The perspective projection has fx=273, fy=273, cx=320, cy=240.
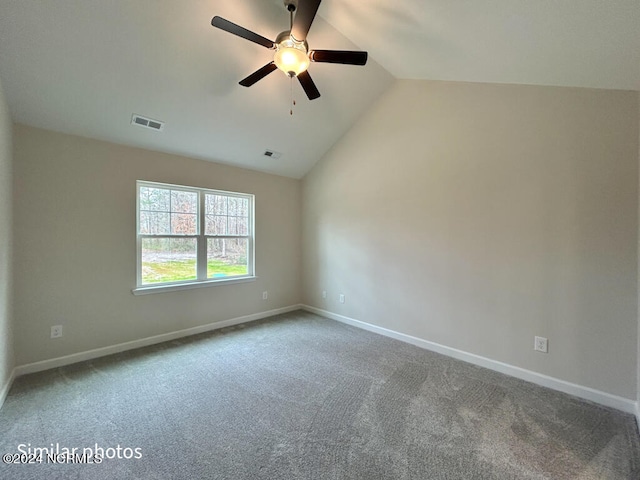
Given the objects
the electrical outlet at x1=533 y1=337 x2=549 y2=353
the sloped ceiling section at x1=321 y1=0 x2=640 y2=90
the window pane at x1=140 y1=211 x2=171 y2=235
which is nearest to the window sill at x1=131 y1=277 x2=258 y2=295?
the window pane at x1=140 y1=211 x2=171 y2=235

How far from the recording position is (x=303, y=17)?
1759 millimetres

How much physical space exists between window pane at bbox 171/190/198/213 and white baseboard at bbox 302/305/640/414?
2913 mm

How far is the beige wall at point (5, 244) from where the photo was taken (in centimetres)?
216

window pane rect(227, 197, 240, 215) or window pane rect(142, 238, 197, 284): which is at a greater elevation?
window pane rect(227, 197, 240, 215)

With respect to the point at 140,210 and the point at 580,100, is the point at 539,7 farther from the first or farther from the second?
the point at 140,210

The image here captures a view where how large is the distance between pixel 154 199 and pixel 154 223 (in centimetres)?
30

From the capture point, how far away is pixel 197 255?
377 centimetres

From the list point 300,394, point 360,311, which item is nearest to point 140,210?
point 300,394

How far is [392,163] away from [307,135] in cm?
125

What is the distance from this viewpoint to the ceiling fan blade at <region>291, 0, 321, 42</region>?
165cm

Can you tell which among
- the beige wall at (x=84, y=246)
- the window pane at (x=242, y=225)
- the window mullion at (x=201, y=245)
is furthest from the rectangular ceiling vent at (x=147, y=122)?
the window pane at (x=242, y=225)

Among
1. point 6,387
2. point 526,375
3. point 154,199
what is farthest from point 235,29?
point 526,375

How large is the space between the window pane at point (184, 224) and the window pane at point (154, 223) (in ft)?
0.27

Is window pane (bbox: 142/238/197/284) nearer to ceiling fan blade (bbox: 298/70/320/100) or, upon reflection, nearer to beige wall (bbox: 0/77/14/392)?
beige wall (bbox: 0/77/14/392)
